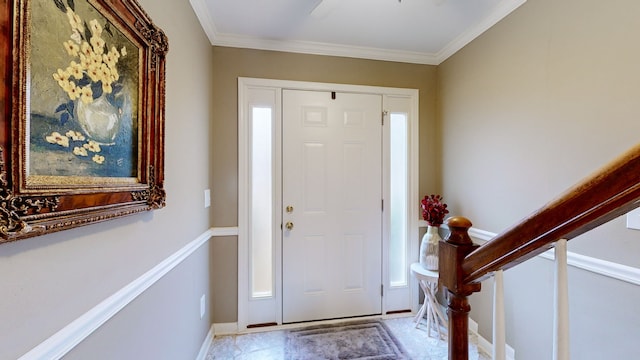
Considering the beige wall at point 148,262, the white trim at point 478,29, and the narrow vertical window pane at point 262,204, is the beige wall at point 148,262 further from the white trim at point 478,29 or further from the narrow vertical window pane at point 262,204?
the white trim at point 478,29

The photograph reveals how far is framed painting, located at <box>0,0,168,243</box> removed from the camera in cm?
60

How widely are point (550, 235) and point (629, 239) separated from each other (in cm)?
125

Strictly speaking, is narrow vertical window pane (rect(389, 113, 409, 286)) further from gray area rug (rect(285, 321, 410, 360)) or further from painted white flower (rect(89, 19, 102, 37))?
painted white flower (rect(89, 19, 102, 37))

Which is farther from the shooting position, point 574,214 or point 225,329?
point 225,329

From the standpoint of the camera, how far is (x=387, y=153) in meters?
2.70

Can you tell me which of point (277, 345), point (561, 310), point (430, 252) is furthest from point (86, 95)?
point (430, 252)

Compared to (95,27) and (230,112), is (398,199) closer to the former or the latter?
(230,112)

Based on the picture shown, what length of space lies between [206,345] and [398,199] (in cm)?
204

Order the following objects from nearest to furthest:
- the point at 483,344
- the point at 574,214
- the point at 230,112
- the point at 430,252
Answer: the point at 574,214 → the point at 483,344 → the point at 430,252 → the point at 230,112

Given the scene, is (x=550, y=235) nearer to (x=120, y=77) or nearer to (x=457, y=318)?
(x=457, y=318)

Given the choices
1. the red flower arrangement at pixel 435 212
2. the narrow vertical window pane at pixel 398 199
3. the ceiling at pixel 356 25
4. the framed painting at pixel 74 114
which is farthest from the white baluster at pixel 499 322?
the narrow vertical window pane at pixel 398 199

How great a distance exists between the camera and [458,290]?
0.76 meters

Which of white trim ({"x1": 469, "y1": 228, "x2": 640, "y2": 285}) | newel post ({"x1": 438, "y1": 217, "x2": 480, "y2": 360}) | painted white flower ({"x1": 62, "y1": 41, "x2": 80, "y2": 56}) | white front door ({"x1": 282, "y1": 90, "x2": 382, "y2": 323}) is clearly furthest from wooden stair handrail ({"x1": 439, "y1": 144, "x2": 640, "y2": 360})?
white front door ({"x1": 282, "y1": 90, "x2": 382, "y2": 323})

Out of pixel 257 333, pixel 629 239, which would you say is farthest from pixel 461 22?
pixel 257 333
